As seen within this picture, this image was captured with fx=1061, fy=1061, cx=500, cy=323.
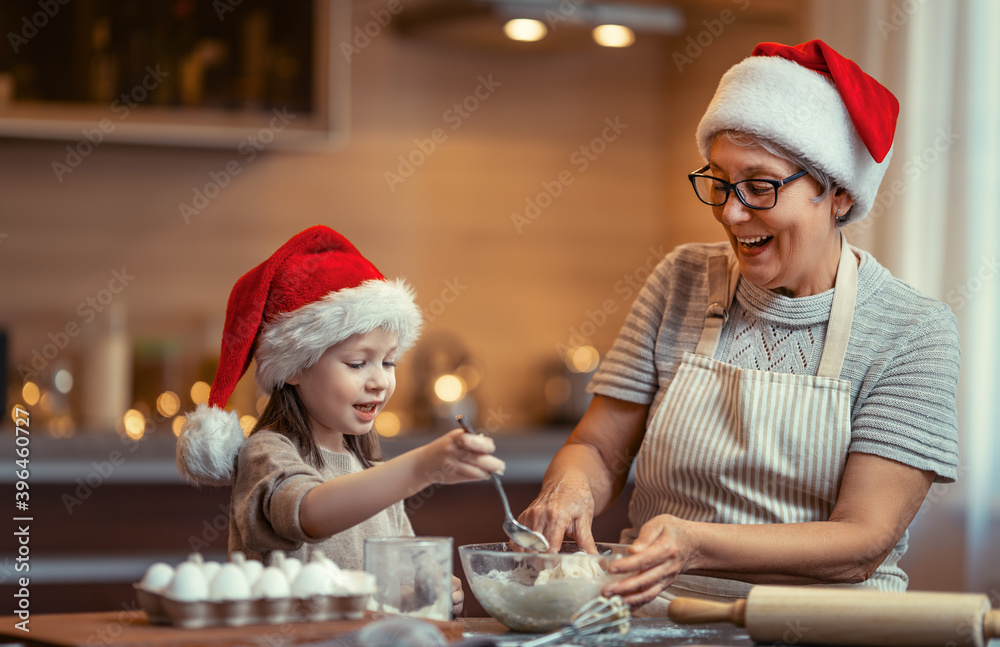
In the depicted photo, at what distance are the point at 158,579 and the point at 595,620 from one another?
0.43 metres

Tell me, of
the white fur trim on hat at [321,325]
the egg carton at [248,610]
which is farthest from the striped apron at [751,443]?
the egg carton at [248,610]

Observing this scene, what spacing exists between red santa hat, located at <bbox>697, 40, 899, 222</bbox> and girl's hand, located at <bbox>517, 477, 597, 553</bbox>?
1.82 ft

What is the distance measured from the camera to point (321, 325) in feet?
4.14

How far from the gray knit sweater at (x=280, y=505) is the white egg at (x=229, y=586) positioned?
0.38 ft

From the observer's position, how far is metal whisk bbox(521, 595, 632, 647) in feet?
3.41

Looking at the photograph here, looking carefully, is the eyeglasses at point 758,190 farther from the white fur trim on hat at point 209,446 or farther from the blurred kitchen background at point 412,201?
the blurred kitchen background at point 412,201

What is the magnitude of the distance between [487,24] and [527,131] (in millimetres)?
531

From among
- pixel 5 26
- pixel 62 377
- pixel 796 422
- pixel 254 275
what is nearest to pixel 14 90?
pixel 5 26

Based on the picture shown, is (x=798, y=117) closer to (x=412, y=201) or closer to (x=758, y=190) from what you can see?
(x=758, y=190)

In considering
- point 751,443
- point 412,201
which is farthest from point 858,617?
point 412,201

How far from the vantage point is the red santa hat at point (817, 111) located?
144 cm

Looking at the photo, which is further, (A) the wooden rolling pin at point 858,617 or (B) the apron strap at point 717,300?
(B) the apron strap at point 717,300

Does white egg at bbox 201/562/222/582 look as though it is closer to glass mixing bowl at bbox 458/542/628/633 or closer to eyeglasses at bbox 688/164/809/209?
glass mixing bowl at bbox 458/542/628/633

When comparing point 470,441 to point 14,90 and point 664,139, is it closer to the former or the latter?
point 14,90
